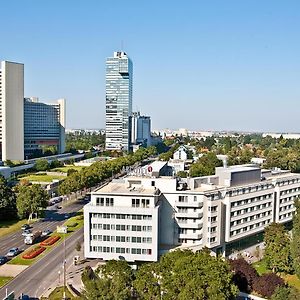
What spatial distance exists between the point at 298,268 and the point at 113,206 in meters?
18.0

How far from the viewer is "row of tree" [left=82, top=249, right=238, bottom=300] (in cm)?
3067

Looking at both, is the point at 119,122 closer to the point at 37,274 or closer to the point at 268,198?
Answer: the point at 268,198

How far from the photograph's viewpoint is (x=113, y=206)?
41875 mm

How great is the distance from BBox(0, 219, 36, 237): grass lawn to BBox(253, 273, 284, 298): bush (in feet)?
106

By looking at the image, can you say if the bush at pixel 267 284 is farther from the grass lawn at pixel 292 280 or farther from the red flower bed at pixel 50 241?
the red flower bed at pixel 50 241

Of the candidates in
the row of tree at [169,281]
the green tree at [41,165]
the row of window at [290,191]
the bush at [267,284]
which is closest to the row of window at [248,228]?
the row of window at [290,191]

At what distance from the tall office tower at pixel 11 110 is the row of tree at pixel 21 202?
59.2 meters

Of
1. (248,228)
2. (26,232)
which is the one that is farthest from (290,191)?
(26,232)

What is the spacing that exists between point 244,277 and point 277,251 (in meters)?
6.85

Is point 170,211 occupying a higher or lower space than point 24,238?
higher

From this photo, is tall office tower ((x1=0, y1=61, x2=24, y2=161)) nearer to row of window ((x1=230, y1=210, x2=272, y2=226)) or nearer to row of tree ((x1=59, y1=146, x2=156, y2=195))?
row of tree ((x1=59, y1=146, x2=156, y2=195))

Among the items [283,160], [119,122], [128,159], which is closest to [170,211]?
[283,160]

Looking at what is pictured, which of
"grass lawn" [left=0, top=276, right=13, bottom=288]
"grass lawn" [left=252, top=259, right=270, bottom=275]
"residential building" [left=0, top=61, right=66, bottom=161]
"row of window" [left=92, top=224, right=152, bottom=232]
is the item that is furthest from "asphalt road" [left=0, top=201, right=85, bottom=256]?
"residential building" [left=0, top=61, right=66, bottom=161]

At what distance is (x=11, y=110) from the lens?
394 feet
